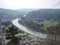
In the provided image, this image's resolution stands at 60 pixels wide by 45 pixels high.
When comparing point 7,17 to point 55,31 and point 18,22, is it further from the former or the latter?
point 55,31

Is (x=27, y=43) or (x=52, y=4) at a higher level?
(x=52, y=4)

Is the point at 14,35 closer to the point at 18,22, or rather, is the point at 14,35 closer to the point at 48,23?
the point at 18,22

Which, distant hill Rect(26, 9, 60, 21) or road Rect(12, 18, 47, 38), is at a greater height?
distant hill Rect(26, 9, 60, 21)

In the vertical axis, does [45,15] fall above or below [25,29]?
above

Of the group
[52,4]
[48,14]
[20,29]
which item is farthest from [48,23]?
[20,29]

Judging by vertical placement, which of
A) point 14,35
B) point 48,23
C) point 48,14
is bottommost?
point 14,35

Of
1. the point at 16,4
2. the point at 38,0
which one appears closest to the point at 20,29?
the point at 16,4
